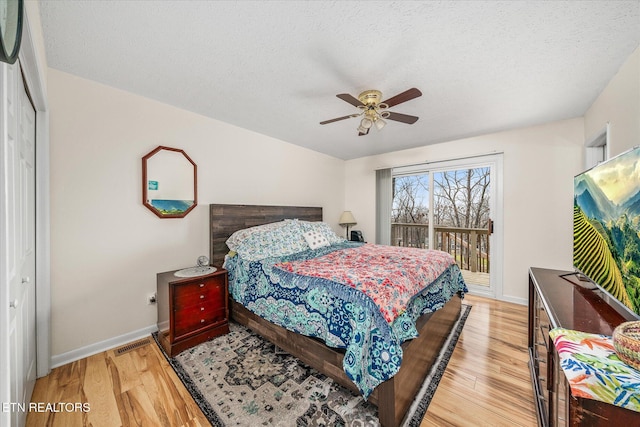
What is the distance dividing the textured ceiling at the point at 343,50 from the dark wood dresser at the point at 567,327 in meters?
1.66

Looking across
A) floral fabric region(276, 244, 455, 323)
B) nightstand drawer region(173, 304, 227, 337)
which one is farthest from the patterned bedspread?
nightstand drawer region(173, 304, 227, 337)

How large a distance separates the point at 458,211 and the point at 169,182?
439 cm

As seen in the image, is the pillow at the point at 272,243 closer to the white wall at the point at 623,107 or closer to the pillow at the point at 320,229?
the pillow at the point at 320,229

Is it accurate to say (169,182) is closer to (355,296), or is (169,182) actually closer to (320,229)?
(320,229)

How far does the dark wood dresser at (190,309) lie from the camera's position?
2.05m

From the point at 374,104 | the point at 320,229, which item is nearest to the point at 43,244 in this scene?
the point at 320,229

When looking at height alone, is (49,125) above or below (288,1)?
below

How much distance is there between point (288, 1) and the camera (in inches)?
52.4

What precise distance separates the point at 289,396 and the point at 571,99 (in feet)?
12.4

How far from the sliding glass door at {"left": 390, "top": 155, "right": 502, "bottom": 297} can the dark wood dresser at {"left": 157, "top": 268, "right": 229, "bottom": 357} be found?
11.3 feet

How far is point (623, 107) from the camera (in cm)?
191

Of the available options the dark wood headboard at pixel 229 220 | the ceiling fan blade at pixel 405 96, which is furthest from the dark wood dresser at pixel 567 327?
the dark wood headboard at pixel 229 220

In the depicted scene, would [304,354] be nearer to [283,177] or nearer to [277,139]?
[283,177]

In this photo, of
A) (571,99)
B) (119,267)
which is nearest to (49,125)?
(119,267)
